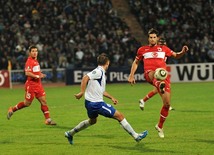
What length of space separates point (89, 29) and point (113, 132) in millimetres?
25867

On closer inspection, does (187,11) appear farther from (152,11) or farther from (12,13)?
(12,13)

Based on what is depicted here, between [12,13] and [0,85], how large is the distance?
6.96 m

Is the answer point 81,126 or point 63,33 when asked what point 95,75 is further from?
point 63,33

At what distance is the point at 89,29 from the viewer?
40125 mm

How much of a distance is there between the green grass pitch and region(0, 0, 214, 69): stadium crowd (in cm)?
1375

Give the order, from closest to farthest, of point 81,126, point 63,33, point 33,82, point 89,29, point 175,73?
point 81,126 → point 33,82 → point 175,73 → point 63,33 → point 89,29

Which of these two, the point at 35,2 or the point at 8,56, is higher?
the point at 35,2

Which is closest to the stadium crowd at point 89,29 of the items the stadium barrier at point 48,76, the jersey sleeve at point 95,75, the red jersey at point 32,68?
the stadium barrier at point 48,76

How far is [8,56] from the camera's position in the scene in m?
36.8

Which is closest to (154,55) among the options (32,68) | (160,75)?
(160,75)

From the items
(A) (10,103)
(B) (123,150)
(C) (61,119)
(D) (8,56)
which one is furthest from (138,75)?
(B) (123,150)

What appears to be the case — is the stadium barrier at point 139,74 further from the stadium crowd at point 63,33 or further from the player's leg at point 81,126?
the player's leg at point 81,126

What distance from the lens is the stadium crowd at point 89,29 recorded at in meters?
37.4

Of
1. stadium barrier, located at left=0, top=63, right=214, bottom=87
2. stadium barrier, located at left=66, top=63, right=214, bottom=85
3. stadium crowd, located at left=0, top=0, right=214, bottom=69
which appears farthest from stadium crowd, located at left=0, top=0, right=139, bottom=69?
stadium barrier, located at left=66, top=63, right=214, bottom=85
